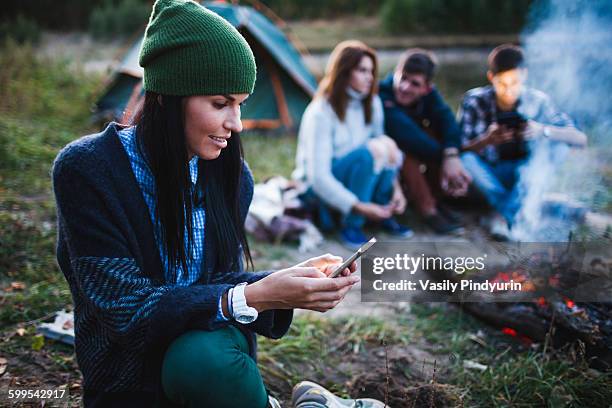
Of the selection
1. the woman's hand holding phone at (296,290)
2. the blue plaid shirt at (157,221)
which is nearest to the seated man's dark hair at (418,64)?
the blue plaid shirt at (157,221)

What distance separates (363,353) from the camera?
2.62 m

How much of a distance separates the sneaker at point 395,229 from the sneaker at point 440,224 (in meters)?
0.19

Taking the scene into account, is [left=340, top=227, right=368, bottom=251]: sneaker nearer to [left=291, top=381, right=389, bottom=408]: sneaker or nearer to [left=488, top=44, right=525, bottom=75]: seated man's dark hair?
[left=488, top=44, right=525, bottom=75]: seated man's dark hair

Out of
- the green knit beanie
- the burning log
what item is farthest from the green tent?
the green knit beanie

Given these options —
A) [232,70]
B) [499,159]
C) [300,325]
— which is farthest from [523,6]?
[232,70]

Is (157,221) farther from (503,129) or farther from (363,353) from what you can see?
(503,129)

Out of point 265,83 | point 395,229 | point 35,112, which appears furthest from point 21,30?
point 395,229

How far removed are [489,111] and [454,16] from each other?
669 centimetres

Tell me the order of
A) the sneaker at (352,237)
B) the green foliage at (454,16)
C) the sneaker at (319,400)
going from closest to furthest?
the sneaker at (319,400), the sneaker at (352,237), the green foliage at (454,16)

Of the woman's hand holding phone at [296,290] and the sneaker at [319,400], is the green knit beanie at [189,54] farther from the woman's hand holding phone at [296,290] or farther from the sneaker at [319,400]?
the sneaker at [319,400]

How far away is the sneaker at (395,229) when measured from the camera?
4.28 m

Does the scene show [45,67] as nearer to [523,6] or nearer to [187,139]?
[187,139]

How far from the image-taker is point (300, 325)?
2.79m

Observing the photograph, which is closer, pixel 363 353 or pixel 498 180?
pixel 363 353
